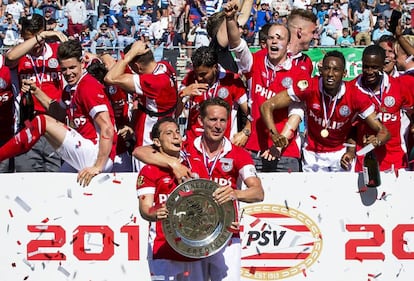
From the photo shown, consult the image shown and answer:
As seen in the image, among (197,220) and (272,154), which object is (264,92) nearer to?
(272,154)

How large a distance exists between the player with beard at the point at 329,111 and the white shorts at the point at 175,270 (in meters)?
1.83

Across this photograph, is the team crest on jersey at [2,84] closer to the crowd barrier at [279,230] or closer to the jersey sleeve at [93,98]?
the jersey sleeve at [93,98]

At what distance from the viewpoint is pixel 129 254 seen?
7.41 m

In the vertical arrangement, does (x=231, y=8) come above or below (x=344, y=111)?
above

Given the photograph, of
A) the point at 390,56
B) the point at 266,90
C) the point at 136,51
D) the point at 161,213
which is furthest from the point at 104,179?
the point at 390,56

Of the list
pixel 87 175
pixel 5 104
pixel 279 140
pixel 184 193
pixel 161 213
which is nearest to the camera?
pixel 161 213

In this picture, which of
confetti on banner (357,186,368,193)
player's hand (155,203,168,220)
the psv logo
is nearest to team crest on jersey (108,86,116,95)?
the psv logo

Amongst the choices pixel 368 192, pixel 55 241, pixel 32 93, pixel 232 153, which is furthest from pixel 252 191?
pixel 32 93

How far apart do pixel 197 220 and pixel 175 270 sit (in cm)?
50

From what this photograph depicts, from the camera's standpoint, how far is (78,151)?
769cm

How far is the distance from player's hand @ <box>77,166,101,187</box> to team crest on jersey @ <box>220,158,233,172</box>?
5.21 ft

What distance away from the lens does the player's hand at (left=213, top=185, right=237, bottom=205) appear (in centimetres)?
582

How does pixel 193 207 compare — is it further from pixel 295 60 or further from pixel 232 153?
pixel 295 60

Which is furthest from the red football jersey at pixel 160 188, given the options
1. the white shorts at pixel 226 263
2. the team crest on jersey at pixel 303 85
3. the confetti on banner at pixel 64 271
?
the team crest on jersey at pixel 303 85
